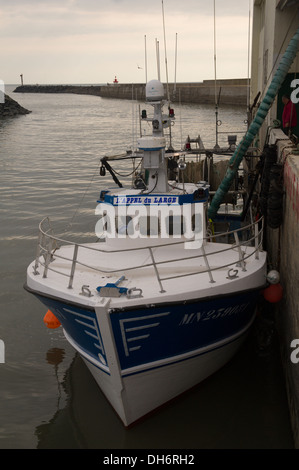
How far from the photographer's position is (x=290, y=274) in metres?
8.18

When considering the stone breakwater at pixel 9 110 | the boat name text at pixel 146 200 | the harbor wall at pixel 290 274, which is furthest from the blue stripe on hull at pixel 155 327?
the stone breakwater at pixel 9 110

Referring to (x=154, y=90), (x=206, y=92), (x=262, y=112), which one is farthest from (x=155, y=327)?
(x=206, y=92)

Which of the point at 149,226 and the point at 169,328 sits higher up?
the point at 149,226

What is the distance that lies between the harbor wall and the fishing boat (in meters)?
0.59

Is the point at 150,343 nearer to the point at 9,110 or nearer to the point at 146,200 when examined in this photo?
the point at 146,200

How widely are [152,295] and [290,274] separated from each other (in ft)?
8.25

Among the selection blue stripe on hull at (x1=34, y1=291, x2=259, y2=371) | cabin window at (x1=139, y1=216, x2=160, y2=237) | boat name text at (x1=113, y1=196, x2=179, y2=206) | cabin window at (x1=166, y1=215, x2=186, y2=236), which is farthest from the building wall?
cabin window at (x1=139, y1=216, x2=160, y2=237)

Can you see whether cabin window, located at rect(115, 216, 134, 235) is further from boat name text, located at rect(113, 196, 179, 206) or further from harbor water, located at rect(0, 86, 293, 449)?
harbor water, located at rect(0, 86, 293, 449)

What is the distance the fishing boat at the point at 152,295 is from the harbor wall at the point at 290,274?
59 centimetres

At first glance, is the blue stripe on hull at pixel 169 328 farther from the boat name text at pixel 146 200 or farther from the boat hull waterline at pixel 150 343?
the boat name text at pixel 146 200

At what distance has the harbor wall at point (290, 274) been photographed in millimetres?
7297

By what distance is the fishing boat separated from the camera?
7.23m
